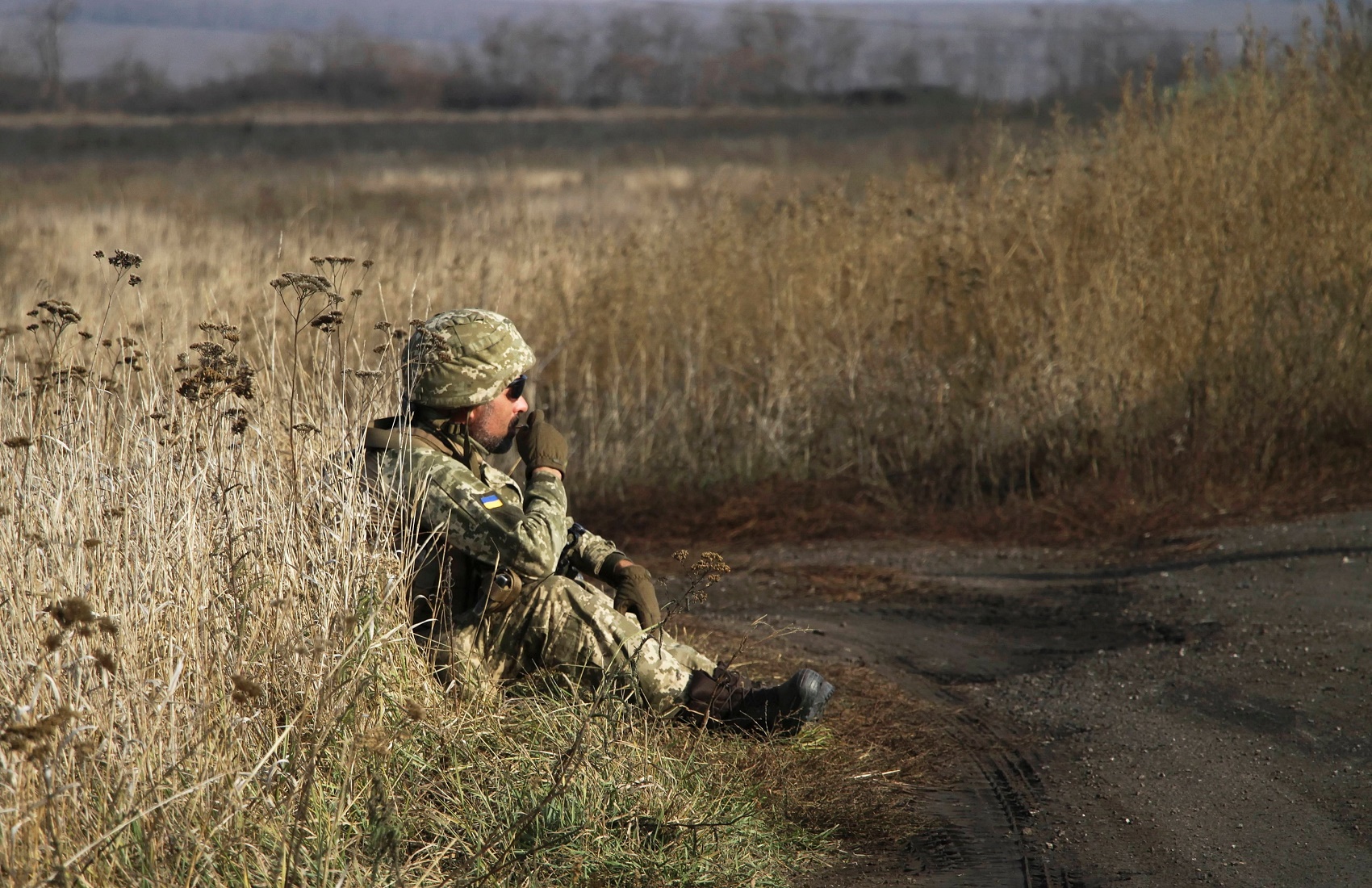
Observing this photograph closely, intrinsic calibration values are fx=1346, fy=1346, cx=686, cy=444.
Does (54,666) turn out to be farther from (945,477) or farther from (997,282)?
(997,282)

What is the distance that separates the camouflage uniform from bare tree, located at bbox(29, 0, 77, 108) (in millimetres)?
75301

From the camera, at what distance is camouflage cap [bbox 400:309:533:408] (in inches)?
179

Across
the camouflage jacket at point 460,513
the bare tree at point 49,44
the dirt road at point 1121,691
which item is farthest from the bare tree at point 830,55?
the camouflage jacket at point 460,513

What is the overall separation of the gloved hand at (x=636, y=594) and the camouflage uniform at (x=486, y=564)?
0.16 ft

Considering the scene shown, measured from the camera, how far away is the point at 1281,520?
7.66 meters

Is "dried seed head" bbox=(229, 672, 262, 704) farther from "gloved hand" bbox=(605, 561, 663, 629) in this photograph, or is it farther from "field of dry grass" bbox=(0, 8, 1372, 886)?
"gloved hand" bbox=(605, 561, 663, 629)

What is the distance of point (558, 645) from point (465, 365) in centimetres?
100

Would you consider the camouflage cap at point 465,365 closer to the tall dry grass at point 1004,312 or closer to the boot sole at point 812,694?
the boot sole at point 812,694

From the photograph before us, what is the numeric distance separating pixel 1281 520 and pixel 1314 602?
1.50 m

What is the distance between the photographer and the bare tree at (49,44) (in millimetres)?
72000

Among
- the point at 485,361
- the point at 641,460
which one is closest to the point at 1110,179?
the point at 641,460

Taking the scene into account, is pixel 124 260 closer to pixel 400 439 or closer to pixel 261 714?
pixel 400 439

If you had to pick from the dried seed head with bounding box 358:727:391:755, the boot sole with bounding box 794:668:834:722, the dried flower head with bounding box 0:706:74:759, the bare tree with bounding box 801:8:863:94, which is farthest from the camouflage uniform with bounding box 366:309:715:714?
the bare tree with bounding box 801:8:863:94

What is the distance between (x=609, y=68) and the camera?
93.9 m
